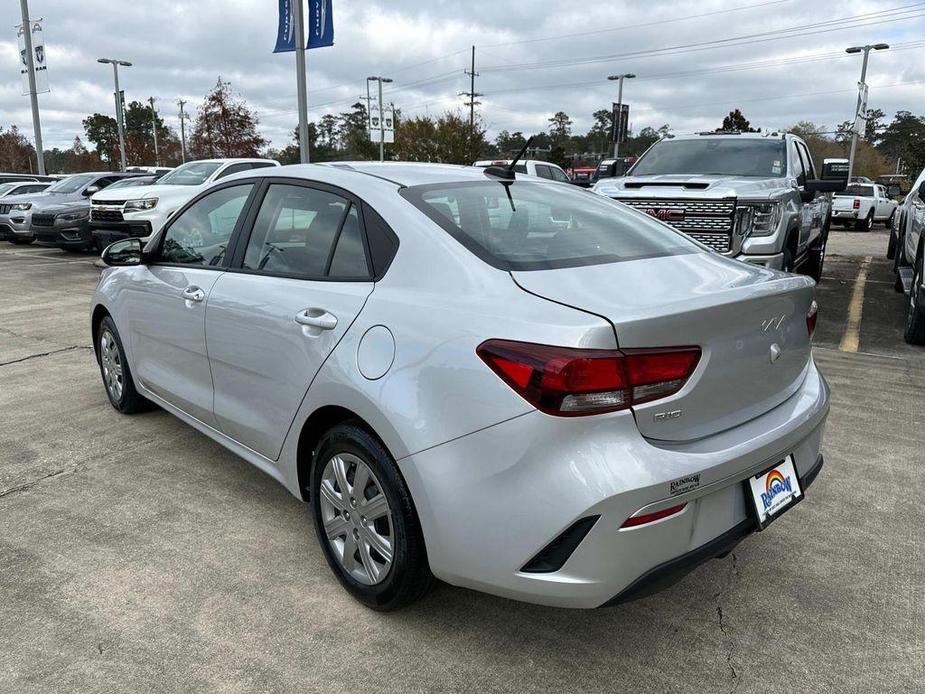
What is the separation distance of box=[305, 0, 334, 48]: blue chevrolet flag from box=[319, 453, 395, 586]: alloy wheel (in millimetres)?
11709

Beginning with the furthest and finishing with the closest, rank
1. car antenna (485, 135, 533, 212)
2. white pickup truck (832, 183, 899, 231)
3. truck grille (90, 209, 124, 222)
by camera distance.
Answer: white pickup truck (832, 183, 899, 231)
truck grille (90, 209, 124, 222)
car antenna (485, 135, 533, 212)

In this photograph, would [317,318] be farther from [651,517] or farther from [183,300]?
[651,517]

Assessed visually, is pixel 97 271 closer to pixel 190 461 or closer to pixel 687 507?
pixel 190 461

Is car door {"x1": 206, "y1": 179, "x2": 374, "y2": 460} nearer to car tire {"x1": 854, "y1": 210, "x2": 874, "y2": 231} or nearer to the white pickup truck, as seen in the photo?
the white pickup truck

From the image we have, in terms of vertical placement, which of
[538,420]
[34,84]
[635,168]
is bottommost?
[538,420]

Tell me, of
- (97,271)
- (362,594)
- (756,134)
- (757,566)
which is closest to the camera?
(362,594)

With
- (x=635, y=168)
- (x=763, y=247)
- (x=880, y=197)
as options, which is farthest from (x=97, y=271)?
(x=880, y=197)

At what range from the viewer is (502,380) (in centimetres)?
206

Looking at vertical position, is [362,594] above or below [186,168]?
below

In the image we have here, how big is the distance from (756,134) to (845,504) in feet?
21.3

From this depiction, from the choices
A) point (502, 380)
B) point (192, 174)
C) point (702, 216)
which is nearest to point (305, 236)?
point (502, 380)

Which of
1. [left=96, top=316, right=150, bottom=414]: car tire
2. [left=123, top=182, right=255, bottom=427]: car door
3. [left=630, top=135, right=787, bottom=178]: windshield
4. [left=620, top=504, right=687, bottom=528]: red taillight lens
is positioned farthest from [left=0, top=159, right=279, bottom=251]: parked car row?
[left=620, top=504, right=687, bottom=528]: red taillight lens

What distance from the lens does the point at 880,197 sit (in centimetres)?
2462

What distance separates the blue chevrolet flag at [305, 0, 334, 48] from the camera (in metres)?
12.6
